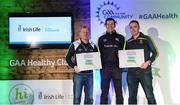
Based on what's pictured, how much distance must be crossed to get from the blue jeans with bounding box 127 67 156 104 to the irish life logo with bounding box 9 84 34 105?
3.57ft

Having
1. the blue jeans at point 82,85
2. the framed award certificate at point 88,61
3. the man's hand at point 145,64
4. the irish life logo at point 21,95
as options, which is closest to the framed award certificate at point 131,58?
the man's hand at point 145,64

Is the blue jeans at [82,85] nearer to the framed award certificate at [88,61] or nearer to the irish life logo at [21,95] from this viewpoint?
the framed award certificate at [88,61]

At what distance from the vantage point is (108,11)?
16.9 ft

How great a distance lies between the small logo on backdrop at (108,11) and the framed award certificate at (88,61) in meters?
0.38

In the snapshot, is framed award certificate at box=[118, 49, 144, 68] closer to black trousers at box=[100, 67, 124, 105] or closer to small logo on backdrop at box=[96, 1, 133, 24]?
black trousers at box=[100, 67, 124, 105]

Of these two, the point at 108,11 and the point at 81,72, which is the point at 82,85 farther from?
the point at 108,11

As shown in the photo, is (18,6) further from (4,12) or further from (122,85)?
(122,85)

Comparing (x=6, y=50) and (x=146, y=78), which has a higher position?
(x=6, y=50)

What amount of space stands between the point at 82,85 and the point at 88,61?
0.27 m

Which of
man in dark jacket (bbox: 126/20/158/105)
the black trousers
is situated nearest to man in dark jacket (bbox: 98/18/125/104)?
the black trousers

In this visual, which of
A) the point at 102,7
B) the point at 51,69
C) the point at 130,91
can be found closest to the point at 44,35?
the point at 51,69

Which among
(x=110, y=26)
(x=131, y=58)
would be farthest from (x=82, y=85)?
(x=110, y=26)

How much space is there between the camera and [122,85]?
A: 5.12 meters

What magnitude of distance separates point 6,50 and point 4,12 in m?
0.42
